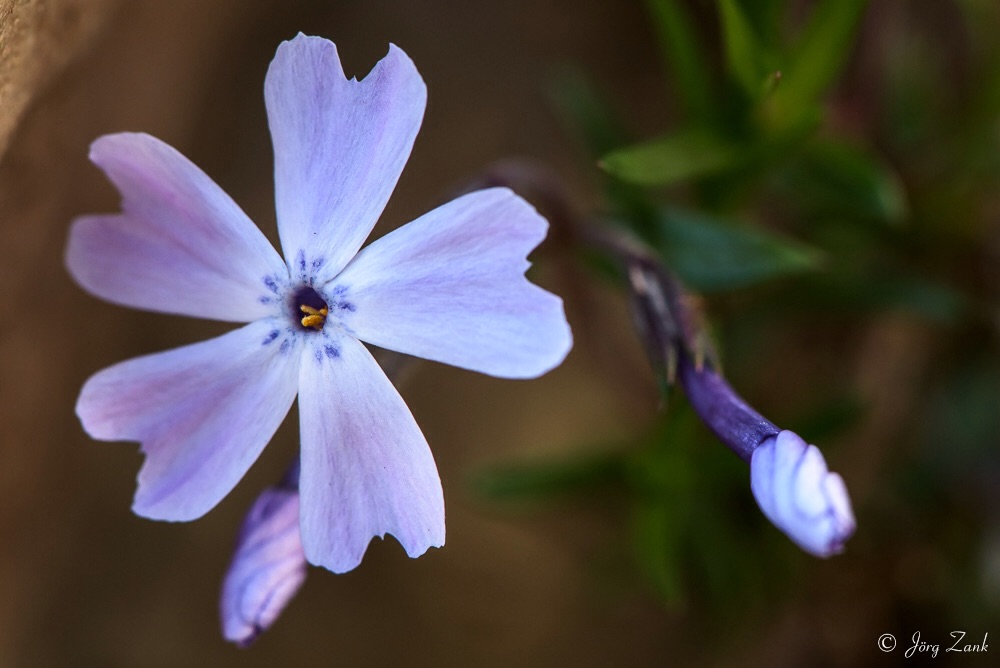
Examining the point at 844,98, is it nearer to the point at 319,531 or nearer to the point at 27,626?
the point at 319,531

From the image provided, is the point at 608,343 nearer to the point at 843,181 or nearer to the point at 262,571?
the point at 843,181

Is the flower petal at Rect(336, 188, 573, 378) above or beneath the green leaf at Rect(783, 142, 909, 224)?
beneath

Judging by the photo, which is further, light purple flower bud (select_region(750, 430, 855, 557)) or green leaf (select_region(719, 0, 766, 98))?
green leaf (select_region(719, 0, 766, 98))

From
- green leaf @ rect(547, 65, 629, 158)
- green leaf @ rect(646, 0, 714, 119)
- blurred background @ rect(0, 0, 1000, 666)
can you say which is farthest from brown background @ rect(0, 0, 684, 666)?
green leaf @ rect(646, 0, 714, 119)

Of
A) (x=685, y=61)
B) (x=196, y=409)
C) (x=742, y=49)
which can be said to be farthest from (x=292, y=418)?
(x=742, y=49)

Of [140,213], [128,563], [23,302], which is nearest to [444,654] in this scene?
[128,563]

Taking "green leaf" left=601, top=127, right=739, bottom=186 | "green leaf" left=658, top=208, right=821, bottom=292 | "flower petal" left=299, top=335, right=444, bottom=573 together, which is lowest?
"flower petal" left=299, top=335, right=444, bottom=573

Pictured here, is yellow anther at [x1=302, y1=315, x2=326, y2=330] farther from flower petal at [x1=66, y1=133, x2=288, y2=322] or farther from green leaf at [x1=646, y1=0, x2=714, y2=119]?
green leaf at [x1=646, y1=0, x2=714, y2=119]
